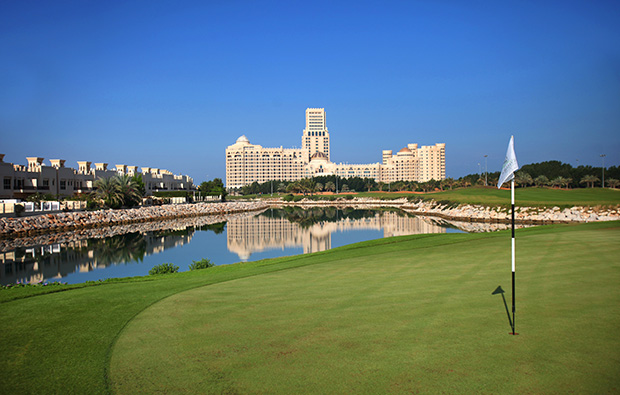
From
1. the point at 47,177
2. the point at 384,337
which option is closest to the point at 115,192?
the point at 47,177

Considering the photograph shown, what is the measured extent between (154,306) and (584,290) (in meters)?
8.26

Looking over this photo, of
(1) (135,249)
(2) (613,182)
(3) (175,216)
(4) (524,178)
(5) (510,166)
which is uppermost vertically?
(4) (524,178)

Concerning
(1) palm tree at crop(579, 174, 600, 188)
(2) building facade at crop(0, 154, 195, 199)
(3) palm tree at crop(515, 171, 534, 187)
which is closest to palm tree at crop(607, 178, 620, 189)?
Result: (1) palm tree at crop(579, 174, 600, 188)

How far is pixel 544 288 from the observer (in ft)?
27.2

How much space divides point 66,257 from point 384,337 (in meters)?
24.7

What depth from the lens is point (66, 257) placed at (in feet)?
82.2

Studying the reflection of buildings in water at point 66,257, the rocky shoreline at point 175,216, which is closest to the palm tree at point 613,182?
the rocky shoreline at point 175,216

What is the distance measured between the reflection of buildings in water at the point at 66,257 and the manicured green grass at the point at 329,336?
38.7 ft

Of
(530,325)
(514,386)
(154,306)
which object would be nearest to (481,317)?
(530,325)

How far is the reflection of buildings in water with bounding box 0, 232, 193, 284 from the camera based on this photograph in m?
19.8

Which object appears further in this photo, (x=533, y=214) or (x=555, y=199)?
(x=555, y=199)

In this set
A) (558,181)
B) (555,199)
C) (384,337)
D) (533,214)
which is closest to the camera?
(384,337)

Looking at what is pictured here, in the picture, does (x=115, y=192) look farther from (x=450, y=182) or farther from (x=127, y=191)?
(x=450, y=182)

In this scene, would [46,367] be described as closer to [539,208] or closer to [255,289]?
[255,289]
